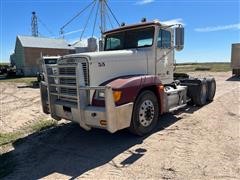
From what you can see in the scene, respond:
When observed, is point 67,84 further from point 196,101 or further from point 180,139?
point 196,101

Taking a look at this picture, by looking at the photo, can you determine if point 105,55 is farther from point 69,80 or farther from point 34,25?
point 34,25

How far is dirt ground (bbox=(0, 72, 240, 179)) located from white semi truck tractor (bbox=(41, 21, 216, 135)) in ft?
1.81

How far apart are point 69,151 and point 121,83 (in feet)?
6.10

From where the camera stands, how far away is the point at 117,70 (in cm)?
634

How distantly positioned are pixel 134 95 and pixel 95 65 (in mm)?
1076

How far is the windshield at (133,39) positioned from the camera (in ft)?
24.1

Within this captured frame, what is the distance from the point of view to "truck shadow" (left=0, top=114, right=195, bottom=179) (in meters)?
4.97

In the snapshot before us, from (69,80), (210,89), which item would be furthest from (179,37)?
(210,89)

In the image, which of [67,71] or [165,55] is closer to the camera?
[67,71]

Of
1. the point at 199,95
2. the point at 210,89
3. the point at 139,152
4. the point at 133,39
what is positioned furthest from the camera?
the point at 210,89

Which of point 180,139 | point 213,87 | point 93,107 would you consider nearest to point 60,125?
point 93,107

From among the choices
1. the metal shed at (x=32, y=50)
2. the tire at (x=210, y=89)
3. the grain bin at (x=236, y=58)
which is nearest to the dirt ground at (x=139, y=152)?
the tire at (x=210, y=89)

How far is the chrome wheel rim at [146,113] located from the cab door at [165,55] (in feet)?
4.87

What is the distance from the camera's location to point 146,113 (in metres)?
6.52
